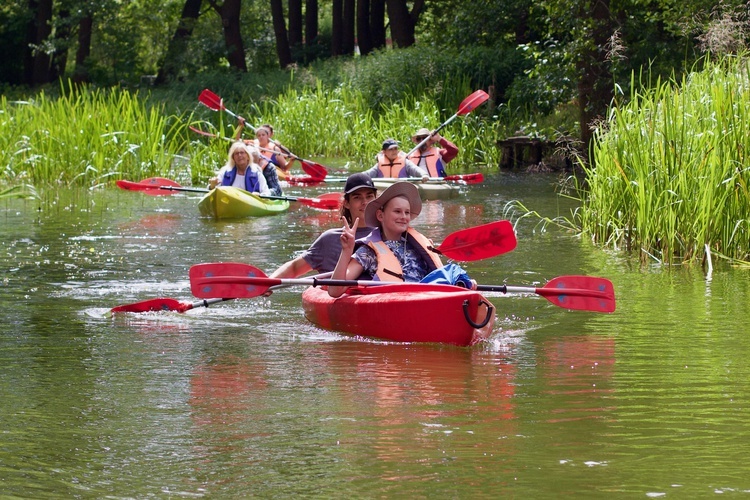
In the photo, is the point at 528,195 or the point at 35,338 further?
the point at 528,195

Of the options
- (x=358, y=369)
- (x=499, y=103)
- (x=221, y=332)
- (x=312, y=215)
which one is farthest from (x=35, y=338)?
(x=499, y=103)

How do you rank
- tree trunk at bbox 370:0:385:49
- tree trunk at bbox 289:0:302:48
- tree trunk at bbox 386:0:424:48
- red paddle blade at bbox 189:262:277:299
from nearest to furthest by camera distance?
red paddle blade at bbox 189:262:277:299 → tree trunk at bbox 386:0:424:48 → tree trunk at bbox 370:0:385:49 → tree trunk at bbox 289:0:302:48

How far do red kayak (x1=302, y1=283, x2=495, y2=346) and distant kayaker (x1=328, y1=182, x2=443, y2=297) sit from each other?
6.0 inches

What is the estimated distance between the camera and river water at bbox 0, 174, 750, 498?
4.69m

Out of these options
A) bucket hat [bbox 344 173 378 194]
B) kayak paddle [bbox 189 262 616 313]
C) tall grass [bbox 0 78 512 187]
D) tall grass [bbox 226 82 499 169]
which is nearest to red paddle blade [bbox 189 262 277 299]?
kayak paddle [bbox 189 262 616 313]

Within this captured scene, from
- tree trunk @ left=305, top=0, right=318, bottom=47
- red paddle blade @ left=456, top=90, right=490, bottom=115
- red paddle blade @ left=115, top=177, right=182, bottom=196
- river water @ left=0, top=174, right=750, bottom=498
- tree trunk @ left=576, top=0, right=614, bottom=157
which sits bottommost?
river water @ left=0, top=174, right=750, bottom=498

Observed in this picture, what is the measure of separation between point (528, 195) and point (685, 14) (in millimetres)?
3000

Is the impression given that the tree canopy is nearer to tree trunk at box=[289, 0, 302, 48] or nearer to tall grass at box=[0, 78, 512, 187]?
tree trunk at box=[289, 0, 302, 48]

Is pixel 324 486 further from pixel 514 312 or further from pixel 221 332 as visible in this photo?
pixel 514 312

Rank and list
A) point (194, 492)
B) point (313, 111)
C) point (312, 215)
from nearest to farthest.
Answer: point (194, 492) < point (312, 215) < point (313, 111)

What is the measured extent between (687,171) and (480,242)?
1943 millimetres

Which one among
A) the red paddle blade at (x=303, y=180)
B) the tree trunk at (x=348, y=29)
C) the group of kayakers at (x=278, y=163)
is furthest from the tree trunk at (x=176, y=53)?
the red paddle blade at (x=303, y=180)

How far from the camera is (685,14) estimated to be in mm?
16422

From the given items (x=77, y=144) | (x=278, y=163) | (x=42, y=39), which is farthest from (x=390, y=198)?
(x=42, y=39)
